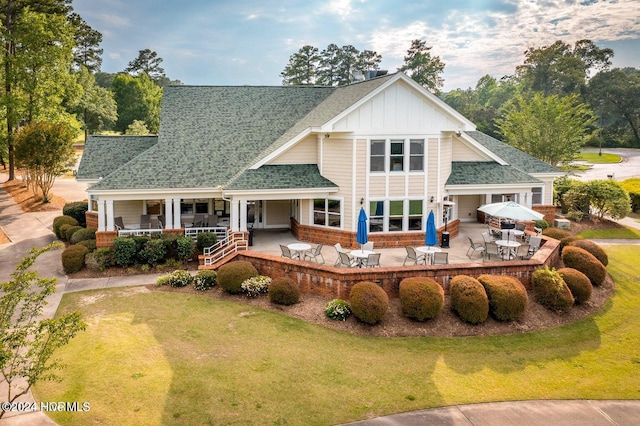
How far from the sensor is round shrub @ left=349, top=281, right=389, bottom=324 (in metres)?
15.1

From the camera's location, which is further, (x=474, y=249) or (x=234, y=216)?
(x=234, y=216)

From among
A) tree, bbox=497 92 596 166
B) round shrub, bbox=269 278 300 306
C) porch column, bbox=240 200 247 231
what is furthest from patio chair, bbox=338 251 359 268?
tree, bbox=497 92 596 166

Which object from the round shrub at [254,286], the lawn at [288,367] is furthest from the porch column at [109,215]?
the round shrub at [254,286]

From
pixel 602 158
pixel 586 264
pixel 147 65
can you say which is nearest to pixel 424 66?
pixel 602 158

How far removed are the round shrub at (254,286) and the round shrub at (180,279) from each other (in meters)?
2.85

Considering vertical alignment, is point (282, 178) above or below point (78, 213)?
above

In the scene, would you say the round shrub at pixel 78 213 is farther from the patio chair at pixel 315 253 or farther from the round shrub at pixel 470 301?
the round shrub at pixel 470 301

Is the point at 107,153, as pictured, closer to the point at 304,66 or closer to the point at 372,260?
the point at 372,260

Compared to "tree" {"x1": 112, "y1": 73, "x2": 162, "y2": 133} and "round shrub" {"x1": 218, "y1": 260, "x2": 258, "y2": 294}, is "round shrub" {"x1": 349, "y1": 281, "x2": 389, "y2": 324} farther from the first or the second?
"tree" {"x1": 112, "y1": 73, "x2": 162, "y2": 133}

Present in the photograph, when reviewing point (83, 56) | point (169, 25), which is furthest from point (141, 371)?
point (83, 56)

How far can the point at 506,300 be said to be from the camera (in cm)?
1572

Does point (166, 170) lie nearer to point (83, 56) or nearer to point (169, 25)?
point (169, 25)

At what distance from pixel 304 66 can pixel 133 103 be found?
31363mm

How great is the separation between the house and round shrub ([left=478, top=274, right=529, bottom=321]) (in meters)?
5.70
